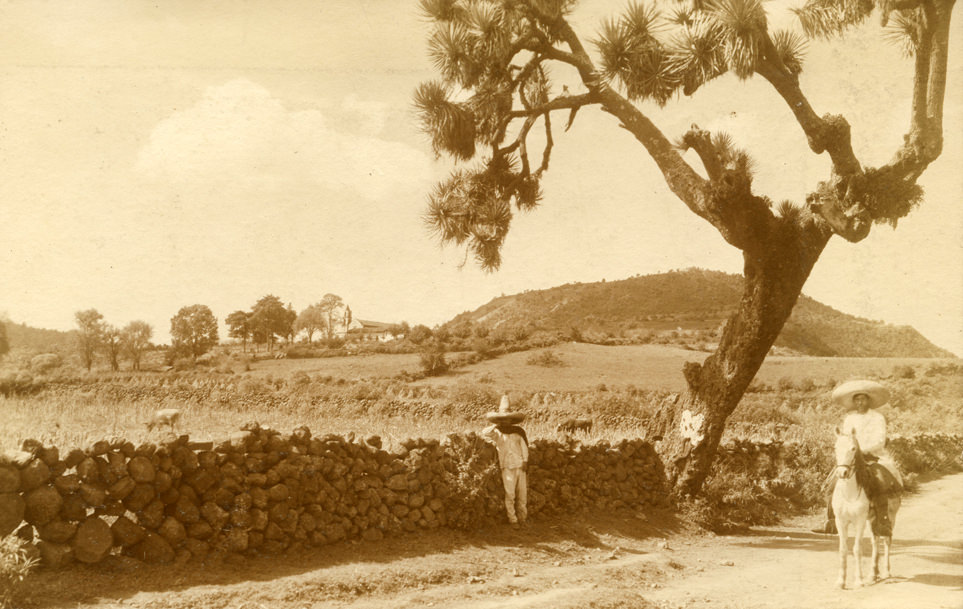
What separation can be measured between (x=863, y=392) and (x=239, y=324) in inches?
1037

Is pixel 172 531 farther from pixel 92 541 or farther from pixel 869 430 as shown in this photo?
pixel 869 430

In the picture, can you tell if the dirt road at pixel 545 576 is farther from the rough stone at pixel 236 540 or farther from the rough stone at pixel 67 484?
the rough stone at pixel 67 484

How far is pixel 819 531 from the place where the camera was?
14.3 m

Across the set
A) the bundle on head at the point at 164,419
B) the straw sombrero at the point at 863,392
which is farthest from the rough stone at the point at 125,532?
the bundle on head at the point at 164,419

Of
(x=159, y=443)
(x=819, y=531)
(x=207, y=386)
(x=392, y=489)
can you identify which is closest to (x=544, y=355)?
(x=207, y=386)

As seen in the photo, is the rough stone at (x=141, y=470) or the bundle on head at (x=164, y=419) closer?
the rough stone at (x=141, y=470)

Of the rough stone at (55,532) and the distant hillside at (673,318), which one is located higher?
the distant hillside at (673,318)

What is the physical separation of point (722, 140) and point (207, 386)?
22241mm

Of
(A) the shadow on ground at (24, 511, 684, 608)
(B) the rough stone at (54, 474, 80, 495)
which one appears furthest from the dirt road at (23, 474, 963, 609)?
(B) the rough stone at (54, 474, 80, 495)

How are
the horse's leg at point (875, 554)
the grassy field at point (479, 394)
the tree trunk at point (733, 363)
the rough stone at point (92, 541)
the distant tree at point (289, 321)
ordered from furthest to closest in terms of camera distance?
the distant tree at point (289, 321)
the grassy field at point (479, 394)
the tree trunk at point (733, 363)
the horse's leg at point (875, 554)
the rough stone at point (92, 541)

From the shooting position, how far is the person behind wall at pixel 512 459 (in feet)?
38.8

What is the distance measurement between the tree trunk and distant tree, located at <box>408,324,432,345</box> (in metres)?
31.1

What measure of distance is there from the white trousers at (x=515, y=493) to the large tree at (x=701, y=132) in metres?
3.54

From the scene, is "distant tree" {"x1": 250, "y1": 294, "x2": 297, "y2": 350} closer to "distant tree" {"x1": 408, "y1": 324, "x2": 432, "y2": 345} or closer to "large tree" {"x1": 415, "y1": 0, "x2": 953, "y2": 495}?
"distant tree" {"x1": 408, "y1": 324, "x2": 432, "y2": 345}
